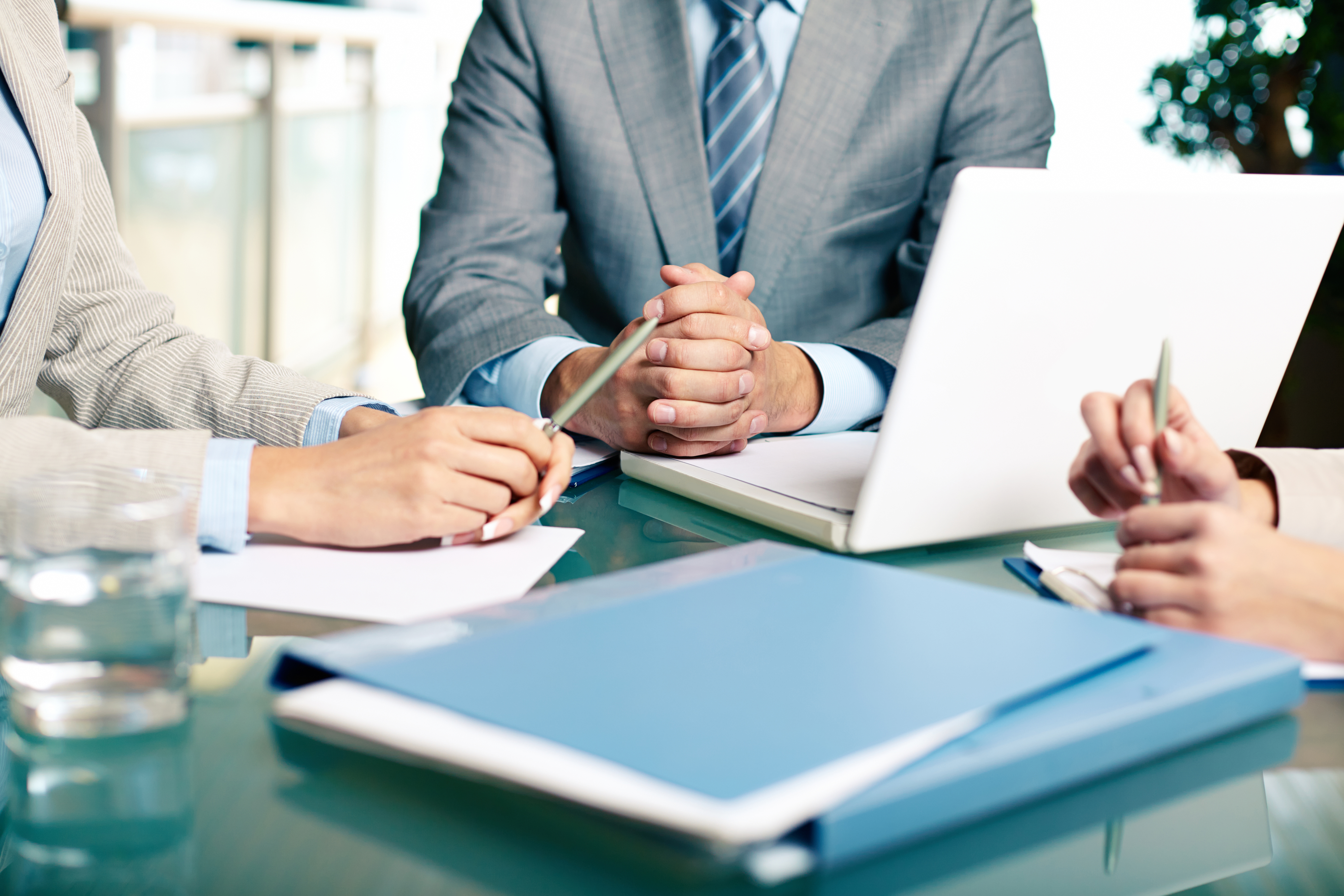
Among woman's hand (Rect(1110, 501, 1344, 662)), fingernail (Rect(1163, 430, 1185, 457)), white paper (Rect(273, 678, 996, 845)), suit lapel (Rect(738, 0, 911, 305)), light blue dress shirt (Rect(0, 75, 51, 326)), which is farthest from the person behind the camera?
suit lapel (Rect(738, 0, 911, 305))

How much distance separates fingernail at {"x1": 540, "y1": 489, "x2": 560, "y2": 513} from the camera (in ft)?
2.69

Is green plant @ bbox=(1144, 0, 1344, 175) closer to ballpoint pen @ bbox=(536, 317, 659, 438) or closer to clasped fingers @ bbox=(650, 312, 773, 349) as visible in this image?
clasped fingers @ bbox=(650, 312, 773, 349)

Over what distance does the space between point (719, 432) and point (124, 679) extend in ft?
2.00

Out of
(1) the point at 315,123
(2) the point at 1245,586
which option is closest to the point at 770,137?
(2) the point at 1245,586

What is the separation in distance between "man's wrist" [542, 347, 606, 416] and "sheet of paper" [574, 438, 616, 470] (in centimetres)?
5

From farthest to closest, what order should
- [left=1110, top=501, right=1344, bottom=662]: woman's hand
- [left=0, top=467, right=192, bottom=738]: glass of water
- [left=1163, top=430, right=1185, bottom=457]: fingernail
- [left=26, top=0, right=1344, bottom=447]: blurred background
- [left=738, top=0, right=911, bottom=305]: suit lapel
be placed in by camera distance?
[left=26, top=0, right=1344, bottom=447]: blurred background
[left=738, top=0, right=911, bottom=305]: suit lapel
[left=1163, top=430, right=1185, bottom=457]: fingernail
[left=1110, top=501, right=1344, bottom=662]: woman's hand
[left=0, top=467, right=192, bottom=738]: glass of water

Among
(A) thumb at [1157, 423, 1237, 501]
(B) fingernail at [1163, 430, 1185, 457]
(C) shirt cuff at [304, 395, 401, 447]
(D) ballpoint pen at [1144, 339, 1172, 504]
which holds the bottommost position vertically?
(C) shirt cuff at [304, 395, 401, 447]

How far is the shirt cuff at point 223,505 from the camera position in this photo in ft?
2.44

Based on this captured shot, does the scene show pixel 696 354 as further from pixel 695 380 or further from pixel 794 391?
pixel 794 391

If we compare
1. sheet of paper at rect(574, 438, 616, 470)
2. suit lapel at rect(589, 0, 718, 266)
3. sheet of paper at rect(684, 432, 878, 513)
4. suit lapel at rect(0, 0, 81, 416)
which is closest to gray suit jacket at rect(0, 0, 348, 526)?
suit lapel at rect(0, 0, 81, 416)

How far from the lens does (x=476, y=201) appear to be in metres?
1.45

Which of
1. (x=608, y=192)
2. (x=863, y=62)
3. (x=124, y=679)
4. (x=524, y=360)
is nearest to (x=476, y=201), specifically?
(x=608, y=192)

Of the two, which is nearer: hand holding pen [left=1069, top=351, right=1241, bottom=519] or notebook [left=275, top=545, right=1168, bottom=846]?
notebook [left=275, top=545, right=1168, bottom=846]

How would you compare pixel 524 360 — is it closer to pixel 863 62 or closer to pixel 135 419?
pixel 135 419
